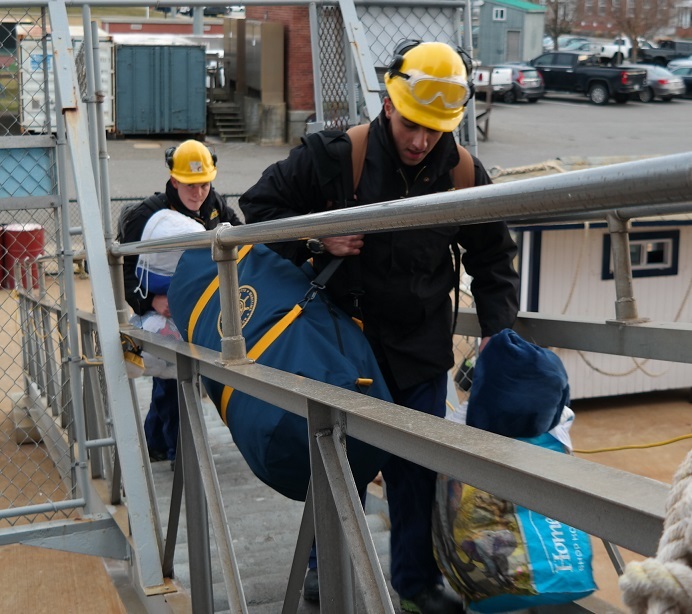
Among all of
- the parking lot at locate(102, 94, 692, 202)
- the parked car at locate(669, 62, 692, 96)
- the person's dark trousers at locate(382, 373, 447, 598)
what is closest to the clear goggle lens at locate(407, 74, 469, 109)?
the person's dark trousers at locate(382, 373, 447, 598)

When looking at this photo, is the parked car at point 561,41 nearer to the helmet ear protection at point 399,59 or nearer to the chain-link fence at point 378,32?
the chain-link fence at point 378,32

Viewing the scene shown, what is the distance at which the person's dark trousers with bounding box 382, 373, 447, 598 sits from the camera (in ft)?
10.4

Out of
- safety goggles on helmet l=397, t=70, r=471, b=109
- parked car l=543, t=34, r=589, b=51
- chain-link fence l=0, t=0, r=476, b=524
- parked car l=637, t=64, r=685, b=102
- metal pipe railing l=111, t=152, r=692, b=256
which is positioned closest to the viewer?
metal pipe railing l=111, t=152, r=692, b=256

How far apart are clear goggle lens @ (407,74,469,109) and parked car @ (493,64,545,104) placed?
1349 inches

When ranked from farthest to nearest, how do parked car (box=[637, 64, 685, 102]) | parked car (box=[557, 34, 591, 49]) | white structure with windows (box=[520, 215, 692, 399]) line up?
parked car (box=[557, 34, 591, 49]) → parked car (box=[637, 64, 685, 102]) → white structure with windows (box=[520, 215, 692, 399])

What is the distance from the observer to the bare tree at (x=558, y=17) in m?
50.3

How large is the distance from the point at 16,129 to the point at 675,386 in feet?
24.1

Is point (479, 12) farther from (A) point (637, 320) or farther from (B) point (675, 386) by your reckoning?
(A) point (637, 320)

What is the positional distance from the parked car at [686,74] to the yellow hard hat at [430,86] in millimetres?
37864

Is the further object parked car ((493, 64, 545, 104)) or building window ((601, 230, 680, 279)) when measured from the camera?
parked car ((493, 64, 545, 104))

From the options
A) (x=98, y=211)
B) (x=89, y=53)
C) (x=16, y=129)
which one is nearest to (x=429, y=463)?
(x=98, y=211)

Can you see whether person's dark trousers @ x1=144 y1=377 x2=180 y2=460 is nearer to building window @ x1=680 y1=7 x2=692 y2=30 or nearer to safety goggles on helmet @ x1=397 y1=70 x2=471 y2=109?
safety goggles on helmet @ x1=397 y1=70 x2=471 y2=109

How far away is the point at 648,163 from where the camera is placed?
1.33 metres

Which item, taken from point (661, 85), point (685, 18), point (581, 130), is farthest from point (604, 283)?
point (685, 18)
